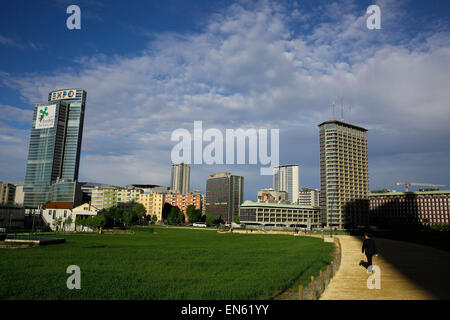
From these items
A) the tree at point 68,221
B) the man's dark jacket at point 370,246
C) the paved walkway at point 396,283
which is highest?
the man's dark jacket at point 370,246

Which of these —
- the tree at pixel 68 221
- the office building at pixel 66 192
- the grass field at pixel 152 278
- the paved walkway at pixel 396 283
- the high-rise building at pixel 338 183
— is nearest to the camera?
the paved walkway at pixel 396 283

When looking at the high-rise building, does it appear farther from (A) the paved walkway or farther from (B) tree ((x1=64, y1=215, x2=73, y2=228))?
(A) the paved walkway

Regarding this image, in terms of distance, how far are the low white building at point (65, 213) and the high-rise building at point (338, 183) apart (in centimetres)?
13350

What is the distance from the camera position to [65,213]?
11075cm

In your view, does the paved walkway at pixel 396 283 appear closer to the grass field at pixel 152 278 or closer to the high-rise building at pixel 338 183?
the grass field at pixel 152 278

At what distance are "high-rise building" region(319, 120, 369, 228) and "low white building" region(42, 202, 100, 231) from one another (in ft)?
438

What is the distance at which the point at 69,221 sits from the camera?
331 feet

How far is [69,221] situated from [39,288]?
9232 cm

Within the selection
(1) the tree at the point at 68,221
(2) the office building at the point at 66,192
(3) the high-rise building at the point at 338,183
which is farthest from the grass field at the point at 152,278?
(2) the office building at the point at 66,192

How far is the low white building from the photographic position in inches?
Result: 4166

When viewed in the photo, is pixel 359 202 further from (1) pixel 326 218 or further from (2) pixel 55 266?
(2) pixel 55 266

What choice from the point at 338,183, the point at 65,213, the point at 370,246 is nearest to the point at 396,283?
the point at 370,246

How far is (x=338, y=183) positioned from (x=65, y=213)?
14979 centimetres

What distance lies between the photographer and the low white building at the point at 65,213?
105812 mm
